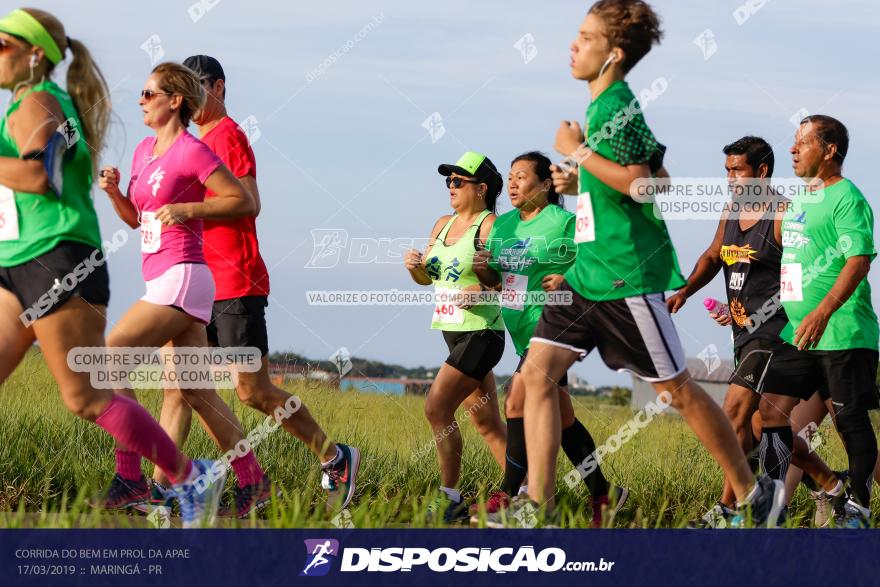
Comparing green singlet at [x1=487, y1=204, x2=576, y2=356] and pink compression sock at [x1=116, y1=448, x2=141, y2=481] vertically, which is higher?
green singlet at [x1=487, y1=204, x2=576, y2=356]

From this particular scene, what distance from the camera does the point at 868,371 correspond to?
6.57 meters

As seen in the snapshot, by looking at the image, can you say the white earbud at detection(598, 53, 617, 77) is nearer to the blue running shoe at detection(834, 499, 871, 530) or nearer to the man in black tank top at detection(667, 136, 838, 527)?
the man in black tank top at detection(667, 136, 838, 527)

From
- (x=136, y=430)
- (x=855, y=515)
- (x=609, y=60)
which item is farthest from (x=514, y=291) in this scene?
(x=136, y=430)

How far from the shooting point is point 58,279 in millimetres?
4660

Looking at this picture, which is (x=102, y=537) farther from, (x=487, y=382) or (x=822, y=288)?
(x=822, y=288)

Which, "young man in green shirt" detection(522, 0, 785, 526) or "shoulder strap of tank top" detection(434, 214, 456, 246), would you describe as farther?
"shoulder strap of tank top" detection(434, 214, 456, 246)

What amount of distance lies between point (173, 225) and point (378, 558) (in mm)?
1835

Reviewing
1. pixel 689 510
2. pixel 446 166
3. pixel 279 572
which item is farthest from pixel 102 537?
pixel 689 510


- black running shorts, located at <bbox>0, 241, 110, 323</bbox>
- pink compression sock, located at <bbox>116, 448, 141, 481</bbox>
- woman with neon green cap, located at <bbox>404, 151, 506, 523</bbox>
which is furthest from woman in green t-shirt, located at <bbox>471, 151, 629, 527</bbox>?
black running shorts, located at <bbox>0, 241, 110, 323</bbox>

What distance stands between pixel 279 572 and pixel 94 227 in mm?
1528

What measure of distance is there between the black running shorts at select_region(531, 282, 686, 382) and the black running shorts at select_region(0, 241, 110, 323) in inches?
71.8

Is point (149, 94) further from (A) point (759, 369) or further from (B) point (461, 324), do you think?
(A) point (759, 369)

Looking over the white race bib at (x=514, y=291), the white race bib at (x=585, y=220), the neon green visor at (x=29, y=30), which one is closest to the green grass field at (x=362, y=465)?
the white race bib at (x=514, y=291)

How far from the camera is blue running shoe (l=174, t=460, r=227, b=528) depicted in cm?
517
